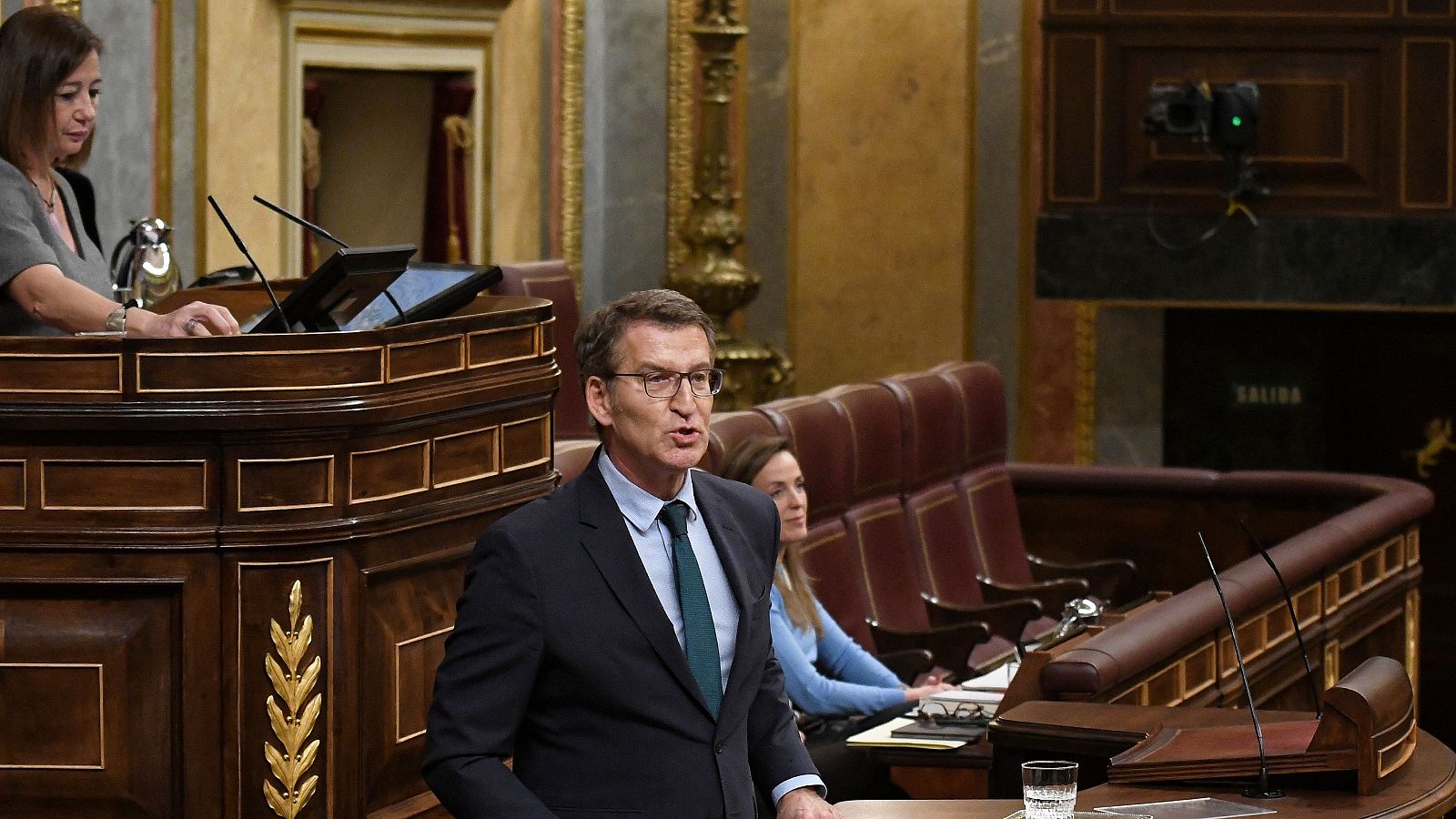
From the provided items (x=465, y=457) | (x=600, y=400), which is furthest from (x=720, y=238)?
(x=600, y=400)

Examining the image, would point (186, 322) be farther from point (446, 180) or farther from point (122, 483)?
point (446, 180)

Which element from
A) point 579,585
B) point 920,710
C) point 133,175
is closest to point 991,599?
point 920,710

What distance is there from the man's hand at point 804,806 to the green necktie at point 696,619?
15 cm

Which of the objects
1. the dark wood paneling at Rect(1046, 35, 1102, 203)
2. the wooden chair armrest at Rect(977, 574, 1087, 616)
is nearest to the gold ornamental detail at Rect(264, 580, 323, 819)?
the wooden chair armrest at Rect(977, 574, 1087, 616)

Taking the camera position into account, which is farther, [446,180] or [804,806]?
[446,180]

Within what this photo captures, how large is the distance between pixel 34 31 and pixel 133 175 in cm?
278

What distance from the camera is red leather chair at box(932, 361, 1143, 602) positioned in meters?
6.43

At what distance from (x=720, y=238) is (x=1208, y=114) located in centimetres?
177

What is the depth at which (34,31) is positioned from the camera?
3.61 m

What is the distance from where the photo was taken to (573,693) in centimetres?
245

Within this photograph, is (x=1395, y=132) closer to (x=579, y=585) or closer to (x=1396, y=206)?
(x=1396, y=206)

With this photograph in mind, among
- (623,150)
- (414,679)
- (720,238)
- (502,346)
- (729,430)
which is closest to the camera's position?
(414,679)

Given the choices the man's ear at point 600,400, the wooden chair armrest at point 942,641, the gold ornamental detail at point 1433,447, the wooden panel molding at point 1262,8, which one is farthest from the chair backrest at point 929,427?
the man's ear at point 600,400

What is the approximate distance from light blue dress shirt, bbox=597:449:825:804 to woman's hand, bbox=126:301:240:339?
1.17m
